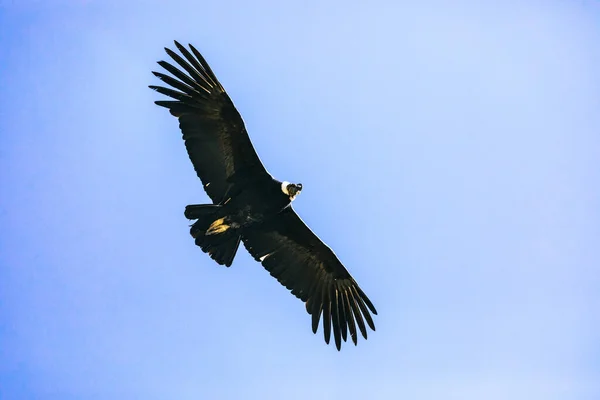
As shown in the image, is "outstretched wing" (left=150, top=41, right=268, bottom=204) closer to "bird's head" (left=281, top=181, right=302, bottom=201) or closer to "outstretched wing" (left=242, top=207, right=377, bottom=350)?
"bird's head" (left=281, top=181, right=302, bottom=201)

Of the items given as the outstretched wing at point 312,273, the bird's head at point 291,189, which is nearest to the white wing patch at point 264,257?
the outstretched wing at point 312,273

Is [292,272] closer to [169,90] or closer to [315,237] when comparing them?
[315,237]

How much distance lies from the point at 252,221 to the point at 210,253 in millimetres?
1075

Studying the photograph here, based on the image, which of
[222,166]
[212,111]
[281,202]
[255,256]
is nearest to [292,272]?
[255,256]

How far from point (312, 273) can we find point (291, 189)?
2220 mm

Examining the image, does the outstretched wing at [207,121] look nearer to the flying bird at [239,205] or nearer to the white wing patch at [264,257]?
the flying bird at [239,205]

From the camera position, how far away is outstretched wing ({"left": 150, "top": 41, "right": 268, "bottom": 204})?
1340cm

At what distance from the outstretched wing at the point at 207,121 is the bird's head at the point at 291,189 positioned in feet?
1.48

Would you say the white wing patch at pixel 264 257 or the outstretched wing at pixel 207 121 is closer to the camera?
the outstretched wing at pixel 207 121

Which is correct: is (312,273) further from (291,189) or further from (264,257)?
(291,189)

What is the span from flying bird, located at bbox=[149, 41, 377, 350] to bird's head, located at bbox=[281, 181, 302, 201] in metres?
0.01

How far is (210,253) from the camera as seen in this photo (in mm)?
13672

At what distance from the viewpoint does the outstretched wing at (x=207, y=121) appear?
44.0 feet

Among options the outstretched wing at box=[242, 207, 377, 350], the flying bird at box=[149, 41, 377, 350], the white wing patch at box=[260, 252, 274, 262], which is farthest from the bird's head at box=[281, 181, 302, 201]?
the white wing patch at box=[260, 252, 274, 262]
